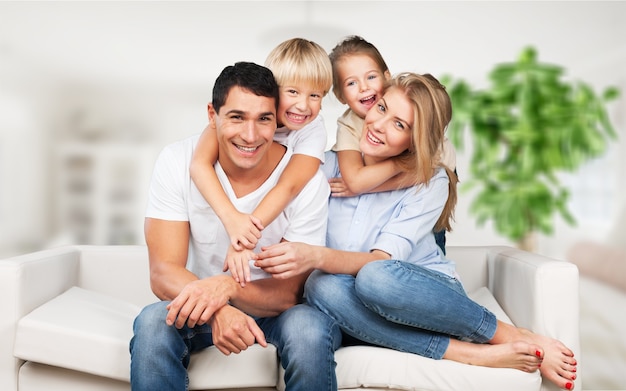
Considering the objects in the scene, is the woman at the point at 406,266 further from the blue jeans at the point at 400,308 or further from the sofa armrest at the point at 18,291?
the sofa armrest at the point at 18,291

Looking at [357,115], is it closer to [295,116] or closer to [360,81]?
[360,81]

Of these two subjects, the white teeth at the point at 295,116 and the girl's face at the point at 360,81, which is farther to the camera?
the girl's face at the point at 360,81

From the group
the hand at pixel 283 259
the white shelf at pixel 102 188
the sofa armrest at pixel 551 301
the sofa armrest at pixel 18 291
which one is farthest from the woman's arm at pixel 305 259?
the white shelf at pixel 102 188

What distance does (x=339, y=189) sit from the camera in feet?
6.44

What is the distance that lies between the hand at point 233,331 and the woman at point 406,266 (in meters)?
0.14

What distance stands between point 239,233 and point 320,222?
285 mm

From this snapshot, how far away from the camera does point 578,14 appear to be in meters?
4.44

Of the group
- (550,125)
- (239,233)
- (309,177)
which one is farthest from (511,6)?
(239,233)

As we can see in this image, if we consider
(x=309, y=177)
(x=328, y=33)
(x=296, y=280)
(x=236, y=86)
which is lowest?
(x=296, y=280)

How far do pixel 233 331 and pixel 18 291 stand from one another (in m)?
0.68

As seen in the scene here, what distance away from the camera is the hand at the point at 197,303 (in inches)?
59.5

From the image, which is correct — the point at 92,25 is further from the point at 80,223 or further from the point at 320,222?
the point at 320,222

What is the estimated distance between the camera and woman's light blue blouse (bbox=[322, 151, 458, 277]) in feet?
6.12

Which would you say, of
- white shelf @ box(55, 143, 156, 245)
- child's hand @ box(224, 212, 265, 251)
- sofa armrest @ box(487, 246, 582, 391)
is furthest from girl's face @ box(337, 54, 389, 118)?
white shelf @ box(55, 143, 156, 245)
